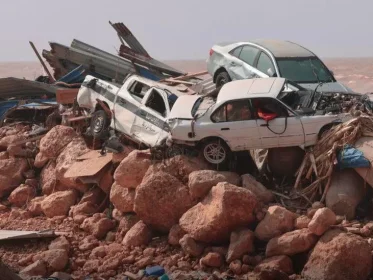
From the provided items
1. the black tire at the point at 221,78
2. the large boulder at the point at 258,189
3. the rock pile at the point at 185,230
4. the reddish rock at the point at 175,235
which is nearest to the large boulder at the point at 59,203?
the rock pile at the point at 185,230

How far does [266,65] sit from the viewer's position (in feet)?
46.3

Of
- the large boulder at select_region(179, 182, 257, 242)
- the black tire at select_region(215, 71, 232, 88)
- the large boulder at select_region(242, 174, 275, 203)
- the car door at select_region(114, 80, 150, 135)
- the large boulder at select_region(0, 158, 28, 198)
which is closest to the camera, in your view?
the large boulder at select_region(179, 182, 257, 242)

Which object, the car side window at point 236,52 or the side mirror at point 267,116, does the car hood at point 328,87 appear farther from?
the side mirror at point 267,116

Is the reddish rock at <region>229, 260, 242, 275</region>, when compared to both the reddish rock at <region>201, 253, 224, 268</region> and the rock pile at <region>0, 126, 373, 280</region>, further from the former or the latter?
the reddish rock at <region>201, 253, 224, 268</region>

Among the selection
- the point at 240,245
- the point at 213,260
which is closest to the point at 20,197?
the point at 213,260

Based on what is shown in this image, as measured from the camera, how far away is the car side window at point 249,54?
14516 millimetres

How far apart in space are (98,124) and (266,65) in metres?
4.13

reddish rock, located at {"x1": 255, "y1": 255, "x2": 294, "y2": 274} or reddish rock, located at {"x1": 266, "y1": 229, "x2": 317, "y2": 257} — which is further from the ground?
reddish rock, located at {"x1": 266, "y1": 229, "x2": 317, "y2": 257}

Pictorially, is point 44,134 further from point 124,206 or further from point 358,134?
point 358,134

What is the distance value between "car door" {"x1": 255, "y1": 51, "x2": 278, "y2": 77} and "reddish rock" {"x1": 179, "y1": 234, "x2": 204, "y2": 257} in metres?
5.29

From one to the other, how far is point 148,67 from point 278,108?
861 cm

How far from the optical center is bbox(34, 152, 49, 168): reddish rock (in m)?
14.2

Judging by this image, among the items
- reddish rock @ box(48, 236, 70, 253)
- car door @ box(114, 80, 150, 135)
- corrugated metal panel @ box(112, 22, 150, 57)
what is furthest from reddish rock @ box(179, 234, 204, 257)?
corrugated metal panel @ box(112, 22, 150, 57)

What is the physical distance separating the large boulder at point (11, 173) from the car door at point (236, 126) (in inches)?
205
